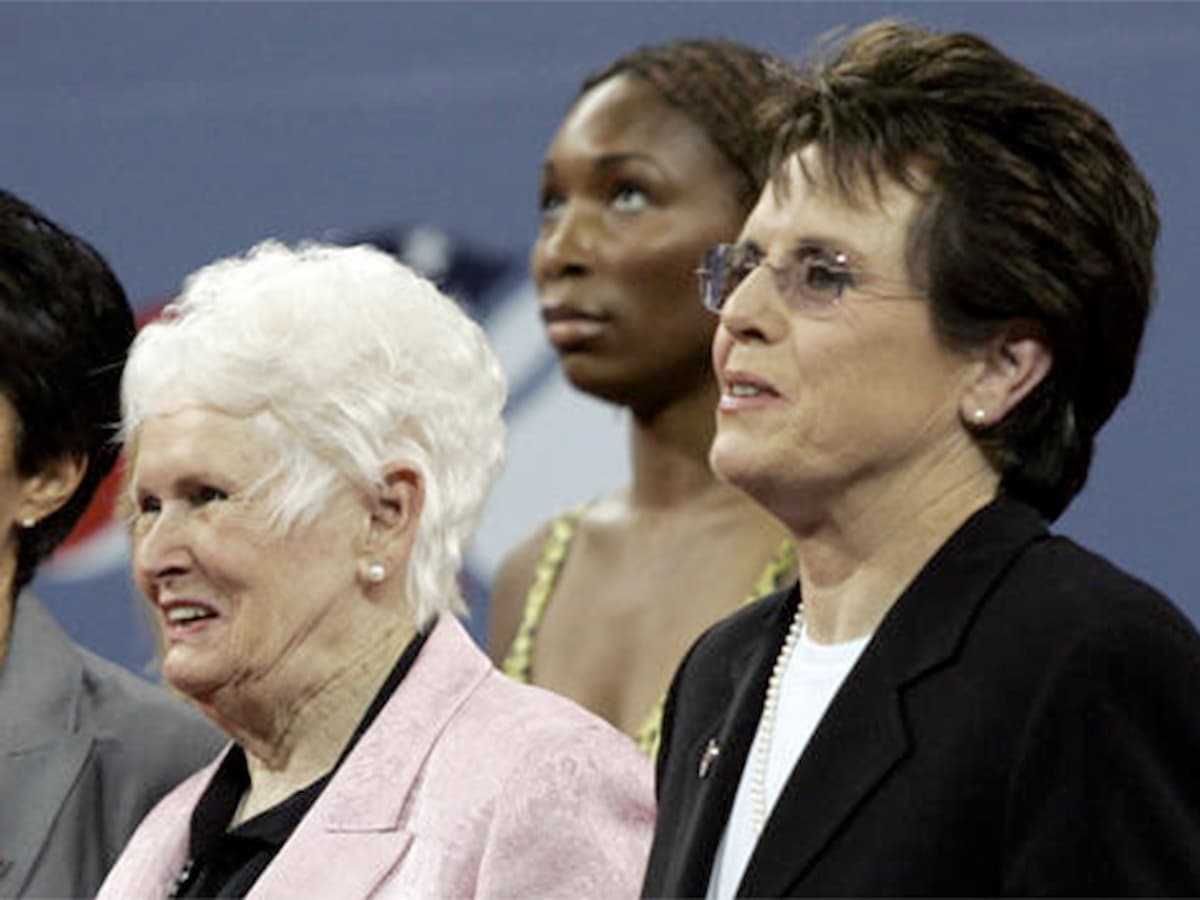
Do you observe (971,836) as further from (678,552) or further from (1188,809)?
(678,552)

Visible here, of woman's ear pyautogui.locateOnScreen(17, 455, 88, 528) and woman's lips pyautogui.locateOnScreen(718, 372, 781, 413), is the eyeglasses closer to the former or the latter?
woman's lips pyautogui.locateOnScreen(718, 372, 781, 413)

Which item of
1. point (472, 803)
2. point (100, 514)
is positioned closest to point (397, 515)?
point (472, 803)

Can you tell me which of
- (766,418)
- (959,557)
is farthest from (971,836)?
(766,418)

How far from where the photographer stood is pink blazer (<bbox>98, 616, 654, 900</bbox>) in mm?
2289

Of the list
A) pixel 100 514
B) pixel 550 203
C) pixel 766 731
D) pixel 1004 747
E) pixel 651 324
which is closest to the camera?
pixel 1004 747

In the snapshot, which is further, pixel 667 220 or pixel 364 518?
pixel 667 220

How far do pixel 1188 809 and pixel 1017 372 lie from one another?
39 cm

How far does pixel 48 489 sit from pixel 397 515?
1.81 feet

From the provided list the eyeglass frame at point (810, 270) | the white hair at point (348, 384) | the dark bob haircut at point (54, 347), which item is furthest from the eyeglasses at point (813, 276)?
the dark bob haircut at point (54, 347)

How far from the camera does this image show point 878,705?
206 cm

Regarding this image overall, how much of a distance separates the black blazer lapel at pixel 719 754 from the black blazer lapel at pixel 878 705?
0.37 ft

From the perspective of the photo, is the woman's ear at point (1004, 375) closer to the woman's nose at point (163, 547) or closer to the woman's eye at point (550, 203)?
the woman's nose at point (163, 547)

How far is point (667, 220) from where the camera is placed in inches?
142

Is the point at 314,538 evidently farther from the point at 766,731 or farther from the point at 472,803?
the point at 766,731
